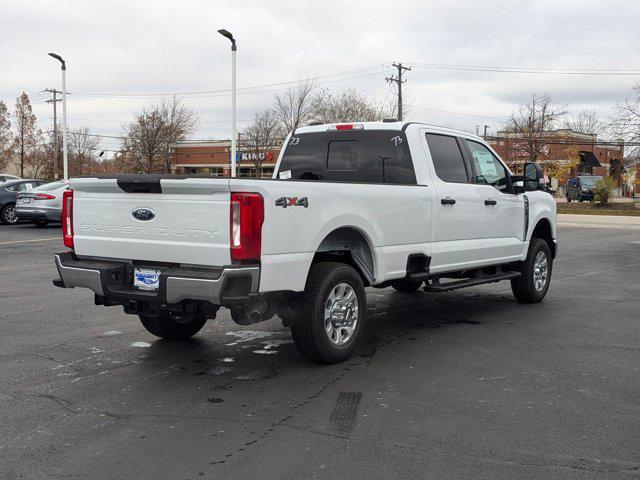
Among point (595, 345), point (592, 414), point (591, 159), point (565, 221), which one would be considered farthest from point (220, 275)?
point (591, 159)

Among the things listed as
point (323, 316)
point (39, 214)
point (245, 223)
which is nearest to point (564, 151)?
point (39, 214)

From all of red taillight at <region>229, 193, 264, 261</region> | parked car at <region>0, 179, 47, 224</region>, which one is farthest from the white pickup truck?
parked car at <region>0, 179, 47, 224</region>

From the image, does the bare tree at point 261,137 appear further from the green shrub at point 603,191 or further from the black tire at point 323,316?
the black tire at point 323,316

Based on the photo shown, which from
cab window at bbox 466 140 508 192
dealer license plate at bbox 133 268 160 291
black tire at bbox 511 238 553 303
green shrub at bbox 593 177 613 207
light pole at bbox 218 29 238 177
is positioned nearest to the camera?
dealer license plate at bbox 133 268 160 291

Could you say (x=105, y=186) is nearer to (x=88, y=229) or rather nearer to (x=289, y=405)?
(x=88, y=229)

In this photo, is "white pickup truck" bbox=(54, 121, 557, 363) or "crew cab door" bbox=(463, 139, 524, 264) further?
"crew cab door" bbox=(463, 139, 524, 264)

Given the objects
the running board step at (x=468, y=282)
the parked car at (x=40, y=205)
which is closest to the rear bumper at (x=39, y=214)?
the parked car at (x=40, y=205)

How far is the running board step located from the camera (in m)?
6.92

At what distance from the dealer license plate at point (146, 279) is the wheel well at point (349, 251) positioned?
132 centimetres

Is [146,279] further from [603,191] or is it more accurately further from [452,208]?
[603,191]

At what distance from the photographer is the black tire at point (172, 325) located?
6.45 metres

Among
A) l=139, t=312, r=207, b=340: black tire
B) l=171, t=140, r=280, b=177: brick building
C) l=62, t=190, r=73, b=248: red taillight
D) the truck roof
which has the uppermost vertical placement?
l=171, t=140, r=280, b=177: brick building

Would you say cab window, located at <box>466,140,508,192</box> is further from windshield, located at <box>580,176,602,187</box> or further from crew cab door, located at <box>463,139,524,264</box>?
windshield, located at <box>580,176,602,187</box>

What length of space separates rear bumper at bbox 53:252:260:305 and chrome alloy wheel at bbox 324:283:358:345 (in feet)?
3.24
